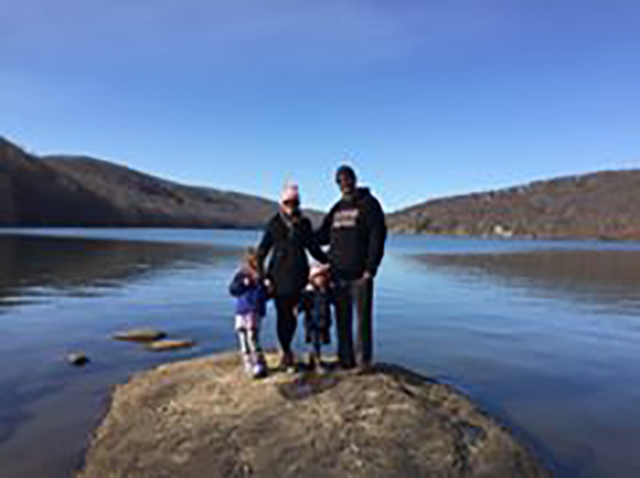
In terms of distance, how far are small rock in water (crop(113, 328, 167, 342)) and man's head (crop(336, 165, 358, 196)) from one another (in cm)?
1016

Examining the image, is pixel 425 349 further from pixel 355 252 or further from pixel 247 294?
pixel 247 294

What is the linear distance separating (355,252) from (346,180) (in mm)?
1181

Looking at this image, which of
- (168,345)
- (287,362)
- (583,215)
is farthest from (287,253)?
(583,215)

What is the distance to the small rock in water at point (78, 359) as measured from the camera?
13.1 m

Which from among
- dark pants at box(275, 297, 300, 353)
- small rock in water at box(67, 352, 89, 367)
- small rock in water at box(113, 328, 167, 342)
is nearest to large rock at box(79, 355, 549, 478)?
dark pants at box(275, 297, 300, 353)

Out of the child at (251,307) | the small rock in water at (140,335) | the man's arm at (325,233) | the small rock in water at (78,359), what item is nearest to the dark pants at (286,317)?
the child at (251,307)

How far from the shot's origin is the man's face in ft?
27.7

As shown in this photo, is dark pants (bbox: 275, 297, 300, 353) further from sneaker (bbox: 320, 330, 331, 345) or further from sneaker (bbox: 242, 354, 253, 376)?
sneaker (bbox: 242, 354, 253, 376)

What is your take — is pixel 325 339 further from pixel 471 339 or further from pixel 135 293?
pixel 135 293

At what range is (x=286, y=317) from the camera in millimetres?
8820

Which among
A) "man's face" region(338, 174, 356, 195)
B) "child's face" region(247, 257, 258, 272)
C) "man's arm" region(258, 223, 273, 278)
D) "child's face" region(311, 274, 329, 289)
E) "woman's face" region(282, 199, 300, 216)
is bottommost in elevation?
"child's face" region(311, 274, 329, 289)

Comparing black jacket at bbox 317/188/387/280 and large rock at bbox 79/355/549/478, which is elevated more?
black jacket at bbox 317/188/387/280

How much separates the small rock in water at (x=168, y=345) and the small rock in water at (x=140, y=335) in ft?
1.46

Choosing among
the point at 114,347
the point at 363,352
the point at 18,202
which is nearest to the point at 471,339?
the point at 363,352
